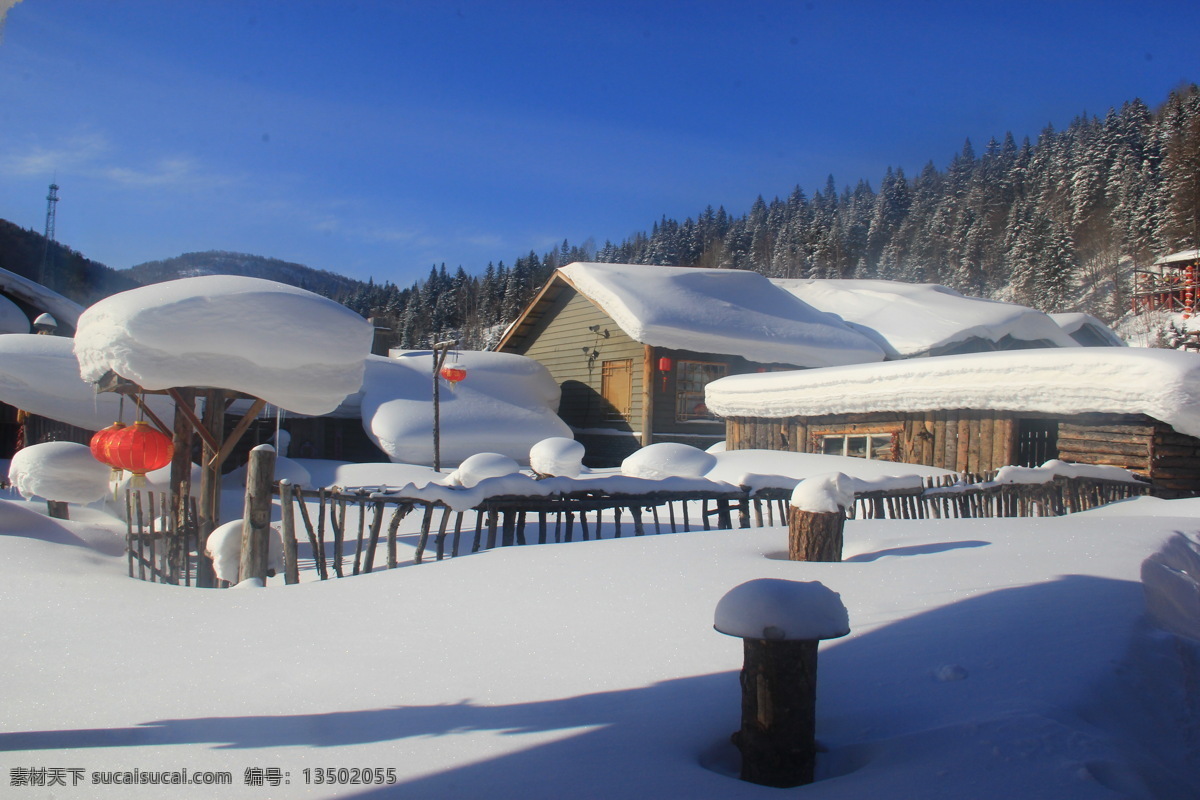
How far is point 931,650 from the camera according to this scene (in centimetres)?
332

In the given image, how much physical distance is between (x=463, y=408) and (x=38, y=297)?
1229 centimetres

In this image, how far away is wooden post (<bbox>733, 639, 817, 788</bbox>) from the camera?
2.49m

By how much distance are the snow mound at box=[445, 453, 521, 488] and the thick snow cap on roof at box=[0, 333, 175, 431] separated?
7608 millimetres

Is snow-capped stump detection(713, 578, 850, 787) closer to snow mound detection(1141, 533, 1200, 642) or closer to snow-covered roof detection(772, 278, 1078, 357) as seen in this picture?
snow mound detection(1141, 533, 1200, 642)

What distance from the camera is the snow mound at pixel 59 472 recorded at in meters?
9.34

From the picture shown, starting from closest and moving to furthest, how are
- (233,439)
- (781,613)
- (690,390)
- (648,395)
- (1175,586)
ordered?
A: (781,613) → (1175,586) → (233,439) → (648,395) → (690,390)

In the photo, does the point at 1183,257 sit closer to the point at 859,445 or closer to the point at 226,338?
the point at 859,445

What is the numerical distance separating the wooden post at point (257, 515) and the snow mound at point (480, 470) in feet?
11.2

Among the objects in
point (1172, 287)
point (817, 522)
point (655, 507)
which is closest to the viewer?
point (817, 522)

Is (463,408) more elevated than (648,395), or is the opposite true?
(648,395)

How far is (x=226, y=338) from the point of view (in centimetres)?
661

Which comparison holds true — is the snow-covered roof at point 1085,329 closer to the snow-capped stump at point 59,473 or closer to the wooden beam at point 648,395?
the wooden beam at point 648,395

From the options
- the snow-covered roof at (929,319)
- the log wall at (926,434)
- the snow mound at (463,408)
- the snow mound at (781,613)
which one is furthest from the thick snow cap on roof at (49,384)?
the snow-covered roof at (929,319)

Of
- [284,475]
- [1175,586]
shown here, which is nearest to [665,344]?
[284,475]
